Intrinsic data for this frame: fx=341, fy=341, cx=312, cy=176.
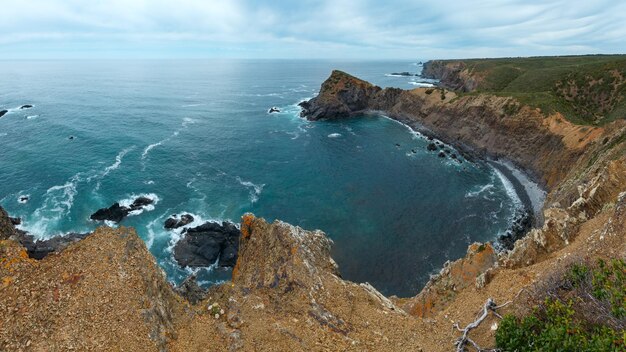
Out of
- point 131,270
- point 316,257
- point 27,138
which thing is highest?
point 131,270

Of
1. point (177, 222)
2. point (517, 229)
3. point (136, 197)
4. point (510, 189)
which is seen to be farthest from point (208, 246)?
point (510, 189)

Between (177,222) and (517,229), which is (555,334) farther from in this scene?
(177,222)

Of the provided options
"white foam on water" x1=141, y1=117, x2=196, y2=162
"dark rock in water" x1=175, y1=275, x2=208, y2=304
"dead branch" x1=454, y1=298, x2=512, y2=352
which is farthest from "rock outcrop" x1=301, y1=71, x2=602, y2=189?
"dark rock in water" x1=175, y1=275, x2=208, y2=304

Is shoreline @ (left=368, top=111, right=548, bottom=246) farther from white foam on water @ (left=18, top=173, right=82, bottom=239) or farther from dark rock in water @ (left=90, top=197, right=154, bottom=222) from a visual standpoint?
white foam on water @ (left=18, top=173, right=82, bottom=239)

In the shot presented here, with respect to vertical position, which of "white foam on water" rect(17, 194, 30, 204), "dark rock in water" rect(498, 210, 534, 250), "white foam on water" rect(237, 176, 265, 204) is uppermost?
"dark rock in water" rect(498, 210, 534, 250)

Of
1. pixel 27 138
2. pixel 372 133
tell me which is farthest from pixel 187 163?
pixel 372 133

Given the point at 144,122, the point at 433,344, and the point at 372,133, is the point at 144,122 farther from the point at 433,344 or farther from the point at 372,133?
the point at 433,344
